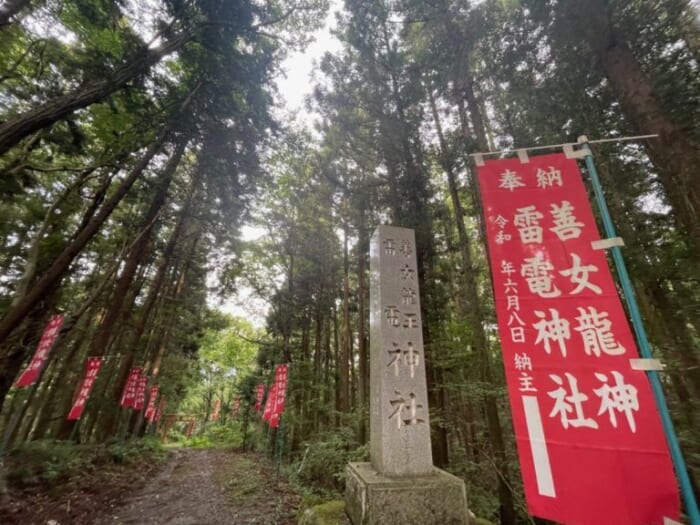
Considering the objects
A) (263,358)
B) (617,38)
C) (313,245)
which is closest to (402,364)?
(617,38)

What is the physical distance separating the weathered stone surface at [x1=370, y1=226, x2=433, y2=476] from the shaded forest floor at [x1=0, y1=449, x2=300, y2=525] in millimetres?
3303

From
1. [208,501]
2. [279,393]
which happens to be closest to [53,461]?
[208,501]

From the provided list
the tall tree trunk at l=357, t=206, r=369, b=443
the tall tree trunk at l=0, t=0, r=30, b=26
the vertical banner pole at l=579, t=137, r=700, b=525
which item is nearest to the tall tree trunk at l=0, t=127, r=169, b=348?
the tall tree trunk at l=0, t=0, r=30, b=26

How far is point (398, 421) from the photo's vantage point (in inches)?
128

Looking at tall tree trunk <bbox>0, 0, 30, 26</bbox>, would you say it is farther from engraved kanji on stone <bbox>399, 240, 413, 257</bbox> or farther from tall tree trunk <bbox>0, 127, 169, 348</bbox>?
engraved kanji on stone <bbox>399, 240, 413, 257</bbox>

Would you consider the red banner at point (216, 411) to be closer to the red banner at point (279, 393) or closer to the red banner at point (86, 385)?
the red banner at point (279, 393)

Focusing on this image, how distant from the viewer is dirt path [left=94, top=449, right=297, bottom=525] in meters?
5.07

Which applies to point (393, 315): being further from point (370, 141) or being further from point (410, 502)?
point (370, 141)

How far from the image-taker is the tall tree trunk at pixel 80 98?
4086 millimetres

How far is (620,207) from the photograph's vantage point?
4660 millimetres

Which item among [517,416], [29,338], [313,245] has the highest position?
[313,245]

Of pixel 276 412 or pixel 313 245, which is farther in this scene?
pixel 313 245

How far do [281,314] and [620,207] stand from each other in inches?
429

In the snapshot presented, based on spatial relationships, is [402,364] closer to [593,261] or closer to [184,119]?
[593,261]
